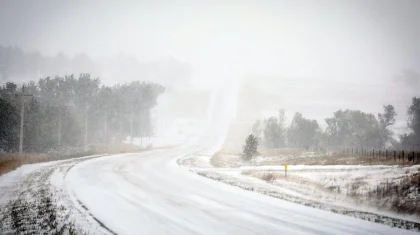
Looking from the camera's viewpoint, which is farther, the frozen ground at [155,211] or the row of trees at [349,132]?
the row of trees at [349,132]

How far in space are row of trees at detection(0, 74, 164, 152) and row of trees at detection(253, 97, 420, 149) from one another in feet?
131

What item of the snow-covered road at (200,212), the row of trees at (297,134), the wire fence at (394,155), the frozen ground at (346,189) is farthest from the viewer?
the row of trees at (297,134)

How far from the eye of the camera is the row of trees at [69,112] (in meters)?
42.2

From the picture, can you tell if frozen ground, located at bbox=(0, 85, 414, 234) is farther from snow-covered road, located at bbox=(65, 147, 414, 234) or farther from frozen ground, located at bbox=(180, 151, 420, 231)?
frozen ground, located at bbox=(180, 151, 420, 231)

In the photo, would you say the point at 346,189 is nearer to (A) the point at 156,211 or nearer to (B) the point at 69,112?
(A) the point at 156,211

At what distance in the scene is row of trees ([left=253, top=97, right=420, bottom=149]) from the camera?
7250 cm

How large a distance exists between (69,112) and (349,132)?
2939 inches

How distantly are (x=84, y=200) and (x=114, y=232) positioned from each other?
4714 millimetres

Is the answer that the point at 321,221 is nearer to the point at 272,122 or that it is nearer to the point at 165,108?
the point at 272,122

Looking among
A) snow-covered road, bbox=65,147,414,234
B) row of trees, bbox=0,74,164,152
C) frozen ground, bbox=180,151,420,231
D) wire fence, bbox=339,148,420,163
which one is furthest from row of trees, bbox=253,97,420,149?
snow-covered road, bbox=65,147,414,234

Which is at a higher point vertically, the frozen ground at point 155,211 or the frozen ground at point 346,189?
the frozen ground at point 155,211

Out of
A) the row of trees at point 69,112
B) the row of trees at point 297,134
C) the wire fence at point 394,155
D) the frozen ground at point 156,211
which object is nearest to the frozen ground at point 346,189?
the frozen ground at point 156,211

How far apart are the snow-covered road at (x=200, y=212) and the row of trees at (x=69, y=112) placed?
26722 millimetres

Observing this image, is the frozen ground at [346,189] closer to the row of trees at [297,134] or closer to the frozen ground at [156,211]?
the frozen ground at [156,211]
